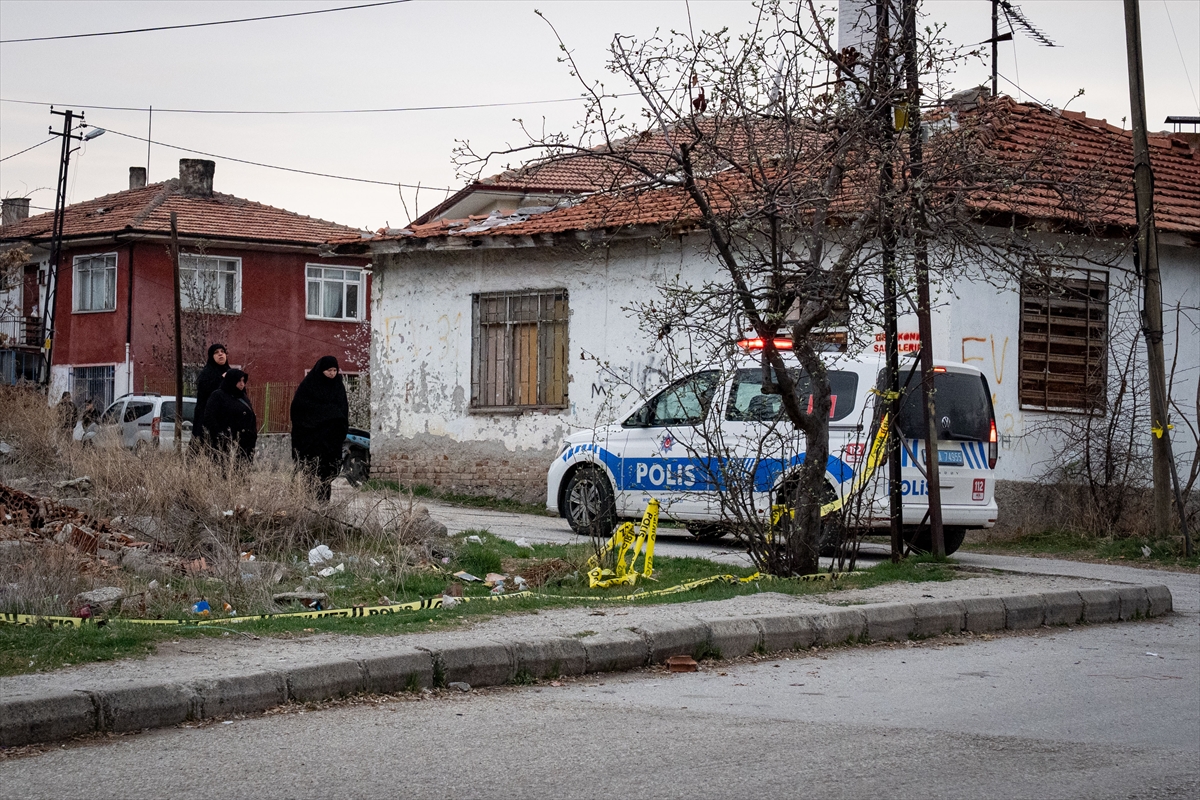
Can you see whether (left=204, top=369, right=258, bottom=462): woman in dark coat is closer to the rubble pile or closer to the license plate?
the rubble pile

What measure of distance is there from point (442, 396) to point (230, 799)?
16.2 m

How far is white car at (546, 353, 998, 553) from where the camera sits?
11.7 m

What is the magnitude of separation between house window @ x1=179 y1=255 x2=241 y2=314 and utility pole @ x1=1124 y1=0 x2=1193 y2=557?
28854 mm

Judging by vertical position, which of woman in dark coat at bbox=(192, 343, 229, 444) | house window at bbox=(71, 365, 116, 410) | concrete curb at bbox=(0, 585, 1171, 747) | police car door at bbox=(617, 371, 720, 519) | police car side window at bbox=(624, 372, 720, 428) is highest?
house window at bbox=(71, 365, 116, 410)

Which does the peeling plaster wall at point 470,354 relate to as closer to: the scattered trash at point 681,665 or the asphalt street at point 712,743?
the scattered trash at point 681,665

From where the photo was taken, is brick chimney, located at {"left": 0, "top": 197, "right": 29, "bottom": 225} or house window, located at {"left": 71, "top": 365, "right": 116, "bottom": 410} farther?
brick chimney, located at {"left": 0, "top": 197, "right": 29, "bottom": 225}

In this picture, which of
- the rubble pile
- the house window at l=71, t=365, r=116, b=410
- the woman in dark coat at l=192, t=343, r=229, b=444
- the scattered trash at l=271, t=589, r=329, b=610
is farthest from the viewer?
the house window at l=71, t=365, r=116, b=410

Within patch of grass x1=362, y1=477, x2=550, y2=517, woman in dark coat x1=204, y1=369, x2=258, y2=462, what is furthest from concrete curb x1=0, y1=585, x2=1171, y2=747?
patch of grass x1=362, y1=477, x2=550, y2=517

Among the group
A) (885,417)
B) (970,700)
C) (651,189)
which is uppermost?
(651,189)

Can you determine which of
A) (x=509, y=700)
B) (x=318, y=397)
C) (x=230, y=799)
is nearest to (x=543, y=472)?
(x=318, y=397)

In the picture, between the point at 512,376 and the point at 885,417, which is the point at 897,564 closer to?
the point at 885,417

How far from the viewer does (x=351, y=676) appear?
20.6ft

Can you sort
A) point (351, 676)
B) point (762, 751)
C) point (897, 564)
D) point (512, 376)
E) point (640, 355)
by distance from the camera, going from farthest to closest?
point (512, 376)
point (640, 355)
point (897, 564)
point (351, 676)
point (762, 751)

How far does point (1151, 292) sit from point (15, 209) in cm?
4793
